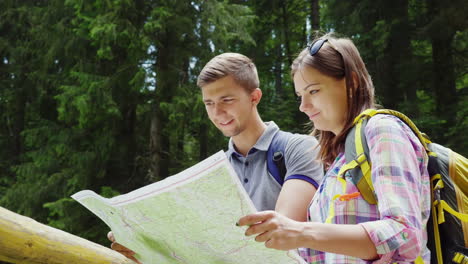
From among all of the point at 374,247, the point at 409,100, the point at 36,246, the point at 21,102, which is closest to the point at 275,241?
the point at 374,247

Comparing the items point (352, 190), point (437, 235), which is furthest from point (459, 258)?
point (352, 190)

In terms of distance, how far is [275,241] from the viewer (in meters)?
0.86

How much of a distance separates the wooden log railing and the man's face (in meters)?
0.60

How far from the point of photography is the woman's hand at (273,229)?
848 mm

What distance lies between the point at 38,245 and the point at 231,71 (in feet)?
3.07

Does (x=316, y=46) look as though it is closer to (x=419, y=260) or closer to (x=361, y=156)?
(x=361, y=156)

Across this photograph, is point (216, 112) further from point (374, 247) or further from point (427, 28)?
point (427, 28)

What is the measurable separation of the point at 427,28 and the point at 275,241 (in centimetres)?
841

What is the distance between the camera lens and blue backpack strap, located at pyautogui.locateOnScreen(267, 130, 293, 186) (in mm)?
1614

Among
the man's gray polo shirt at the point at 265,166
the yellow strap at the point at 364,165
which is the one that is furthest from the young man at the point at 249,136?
the yellow strap at the point at 364,165

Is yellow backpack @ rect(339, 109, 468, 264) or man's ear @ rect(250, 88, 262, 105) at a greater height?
man's ear @ rect(250, 88, 262, 105)

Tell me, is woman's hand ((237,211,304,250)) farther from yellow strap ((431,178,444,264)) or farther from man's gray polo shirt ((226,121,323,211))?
man's gray polo shirt ((226,121,323,211))

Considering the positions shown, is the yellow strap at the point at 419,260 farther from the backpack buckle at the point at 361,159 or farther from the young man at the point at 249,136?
the young man at the point at 249,136

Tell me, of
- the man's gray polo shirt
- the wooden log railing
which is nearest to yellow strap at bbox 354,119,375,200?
the man's gray polo shirt
